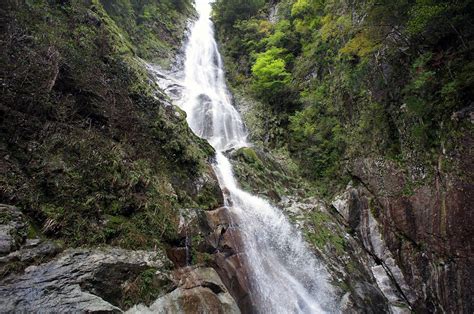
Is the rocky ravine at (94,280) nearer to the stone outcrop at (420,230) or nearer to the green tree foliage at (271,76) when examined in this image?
the stone outcrop at (420,230)

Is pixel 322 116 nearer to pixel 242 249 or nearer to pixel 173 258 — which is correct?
pixel 242 249

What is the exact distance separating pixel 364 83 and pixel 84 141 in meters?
10.4

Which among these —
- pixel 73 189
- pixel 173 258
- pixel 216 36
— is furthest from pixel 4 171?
pixel 216 36

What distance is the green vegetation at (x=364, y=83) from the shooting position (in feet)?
27.7

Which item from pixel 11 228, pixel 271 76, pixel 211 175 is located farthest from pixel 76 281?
pixel 271 76

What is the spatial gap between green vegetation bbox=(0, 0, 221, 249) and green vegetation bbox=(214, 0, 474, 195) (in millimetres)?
6451

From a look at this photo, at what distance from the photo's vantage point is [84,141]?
6262mm

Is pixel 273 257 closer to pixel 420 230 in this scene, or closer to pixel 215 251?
pixel 215 251

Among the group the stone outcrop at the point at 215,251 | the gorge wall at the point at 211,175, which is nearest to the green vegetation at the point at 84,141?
the gorge wall at the point at 211,175

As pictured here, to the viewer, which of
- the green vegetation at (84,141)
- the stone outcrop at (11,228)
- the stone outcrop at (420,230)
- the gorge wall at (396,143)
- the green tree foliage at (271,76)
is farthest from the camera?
the green tree foliage at (271,76)

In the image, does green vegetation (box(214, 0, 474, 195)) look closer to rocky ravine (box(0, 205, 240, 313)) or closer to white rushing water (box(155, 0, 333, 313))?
white rushing water (box(155, 0, 333, 313))

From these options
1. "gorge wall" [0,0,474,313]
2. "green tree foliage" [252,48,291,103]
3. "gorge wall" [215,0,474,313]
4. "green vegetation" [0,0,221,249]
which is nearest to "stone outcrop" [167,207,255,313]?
"gorge wall" [0,0,474,313]

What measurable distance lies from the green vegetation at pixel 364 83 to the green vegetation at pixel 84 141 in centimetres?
645

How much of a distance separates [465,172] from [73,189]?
9.52 metres
